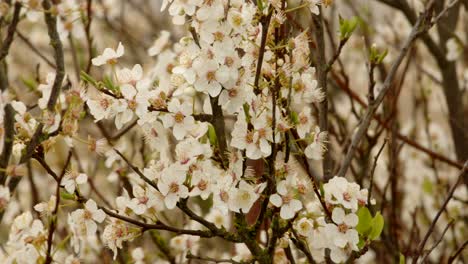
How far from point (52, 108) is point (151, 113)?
0.20m

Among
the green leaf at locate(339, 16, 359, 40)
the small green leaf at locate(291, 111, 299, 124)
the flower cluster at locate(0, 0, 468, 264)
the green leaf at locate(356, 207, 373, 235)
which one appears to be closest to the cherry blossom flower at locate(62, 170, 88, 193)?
the flower cluster at locate(0, 0, 468, 264)

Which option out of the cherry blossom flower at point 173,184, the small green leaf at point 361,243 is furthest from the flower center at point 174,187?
the small green leaf at point 361,243

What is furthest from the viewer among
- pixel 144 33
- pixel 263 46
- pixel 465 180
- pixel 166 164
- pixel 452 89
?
pixel 144 33

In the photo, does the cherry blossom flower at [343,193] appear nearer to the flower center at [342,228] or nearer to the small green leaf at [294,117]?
the flower center at [342,228]

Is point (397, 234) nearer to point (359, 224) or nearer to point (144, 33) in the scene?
point (359, 224)

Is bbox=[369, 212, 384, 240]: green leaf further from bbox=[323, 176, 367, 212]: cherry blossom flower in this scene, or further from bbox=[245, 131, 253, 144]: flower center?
bbox=[245, 131, 253, 144]: flower center

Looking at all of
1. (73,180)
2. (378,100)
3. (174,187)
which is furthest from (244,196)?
(378,100)

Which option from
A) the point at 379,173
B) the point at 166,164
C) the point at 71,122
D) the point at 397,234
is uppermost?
the point at 71,122

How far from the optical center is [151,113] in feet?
4.82

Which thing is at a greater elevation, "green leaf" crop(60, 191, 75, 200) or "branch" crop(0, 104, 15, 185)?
"branch" crop(0, 104, 15, 185)

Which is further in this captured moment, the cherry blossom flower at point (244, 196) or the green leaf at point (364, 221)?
the green leaf at point (364, 221)

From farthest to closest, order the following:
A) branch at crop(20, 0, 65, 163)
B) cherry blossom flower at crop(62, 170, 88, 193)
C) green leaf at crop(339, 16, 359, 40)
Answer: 1. green leaf at crop(339, 16, 359, 40)
2. cherry blossom flower at crop(62, 170, 88, 193)
3. branch at crop(20, 0, 65, 163)

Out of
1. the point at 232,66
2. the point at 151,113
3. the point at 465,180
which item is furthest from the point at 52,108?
the point at 465,180

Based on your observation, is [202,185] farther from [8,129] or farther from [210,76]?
[8,129]
